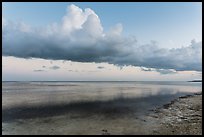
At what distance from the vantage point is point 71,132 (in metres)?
14.6

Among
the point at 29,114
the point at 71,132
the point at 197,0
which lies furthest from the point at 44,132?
the point at 197,0

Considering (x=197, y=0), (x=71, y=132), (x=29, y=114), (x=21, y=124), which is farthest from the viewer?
(x=29, y=114)

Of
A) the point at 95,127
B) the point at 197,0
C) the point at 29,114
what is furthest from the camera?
the point at 29,114

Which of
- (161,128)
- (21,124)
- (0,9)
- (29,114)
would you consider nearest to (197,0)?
(0,9)

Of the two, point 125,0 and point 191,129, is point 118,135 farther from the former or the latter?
point 125,0

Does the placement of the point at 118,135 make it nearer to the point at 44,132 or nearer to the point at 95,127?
the point at 95,127

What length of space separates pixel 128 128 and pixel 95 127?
252 centimetres

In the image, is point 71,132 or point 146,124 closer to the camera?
point 71,132

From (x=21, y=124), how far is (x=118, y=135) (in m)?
8.54

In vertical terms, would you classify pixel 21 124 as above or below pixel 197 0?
below

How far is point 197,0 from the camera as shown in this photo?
227 inches

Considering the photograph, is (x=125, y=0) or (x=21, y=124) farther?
(x=21, y=124)

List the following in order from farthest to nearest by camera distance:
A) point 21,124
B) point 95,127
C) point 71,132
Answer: point 21,124 → point 95,127 → point 71,132

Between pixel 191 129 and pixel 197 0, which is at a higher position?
pixel 197 0
